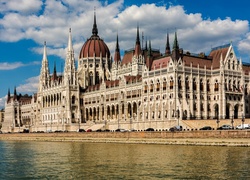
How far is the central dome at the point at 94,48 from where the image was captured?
536 feet

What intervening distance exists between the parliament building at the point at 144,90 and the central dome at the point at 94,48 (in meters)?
0.18

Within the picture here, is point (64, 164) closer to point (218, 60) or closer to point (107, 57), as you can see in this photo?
point (218, 60)

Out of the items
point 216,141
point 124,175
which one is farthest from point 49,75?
point 124,175

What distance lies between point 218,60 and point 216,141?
152 feet

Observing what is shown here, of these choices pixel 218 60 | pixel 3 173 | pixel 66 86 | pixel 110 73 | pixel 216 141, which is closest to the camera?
pixel 3 173

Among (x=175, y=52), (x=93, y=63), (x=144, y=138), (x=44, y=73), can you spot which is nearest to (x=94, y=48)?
(x=93, y=63)

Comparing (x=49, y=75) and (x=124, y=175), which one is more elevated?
(x=49, y=75)

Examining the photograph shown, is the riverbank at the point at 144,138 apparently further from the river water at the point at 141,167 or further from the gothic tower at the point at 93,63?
the gothic tower at the point at 93,63

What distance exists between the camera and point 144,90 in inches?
4414

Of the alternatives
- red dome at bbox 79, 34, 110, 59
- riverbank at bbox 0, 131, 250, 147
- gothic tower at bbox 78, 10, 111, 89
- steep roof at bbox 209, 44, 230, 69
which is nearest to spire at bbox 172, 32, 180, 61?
steep roof at bbox 209, 44, 230, 69

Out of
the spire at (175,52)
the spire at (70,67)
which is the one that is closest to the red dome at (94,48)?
the spire at (70,67)

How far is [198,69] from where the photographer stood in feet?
347

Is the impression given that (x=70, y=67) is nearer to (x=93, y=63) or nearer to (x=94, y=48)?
(x=93, y=63)

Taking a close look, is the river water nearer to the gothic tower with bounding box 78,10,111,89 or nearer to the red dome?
the gothic tower with bounding box 78,10,111,89
